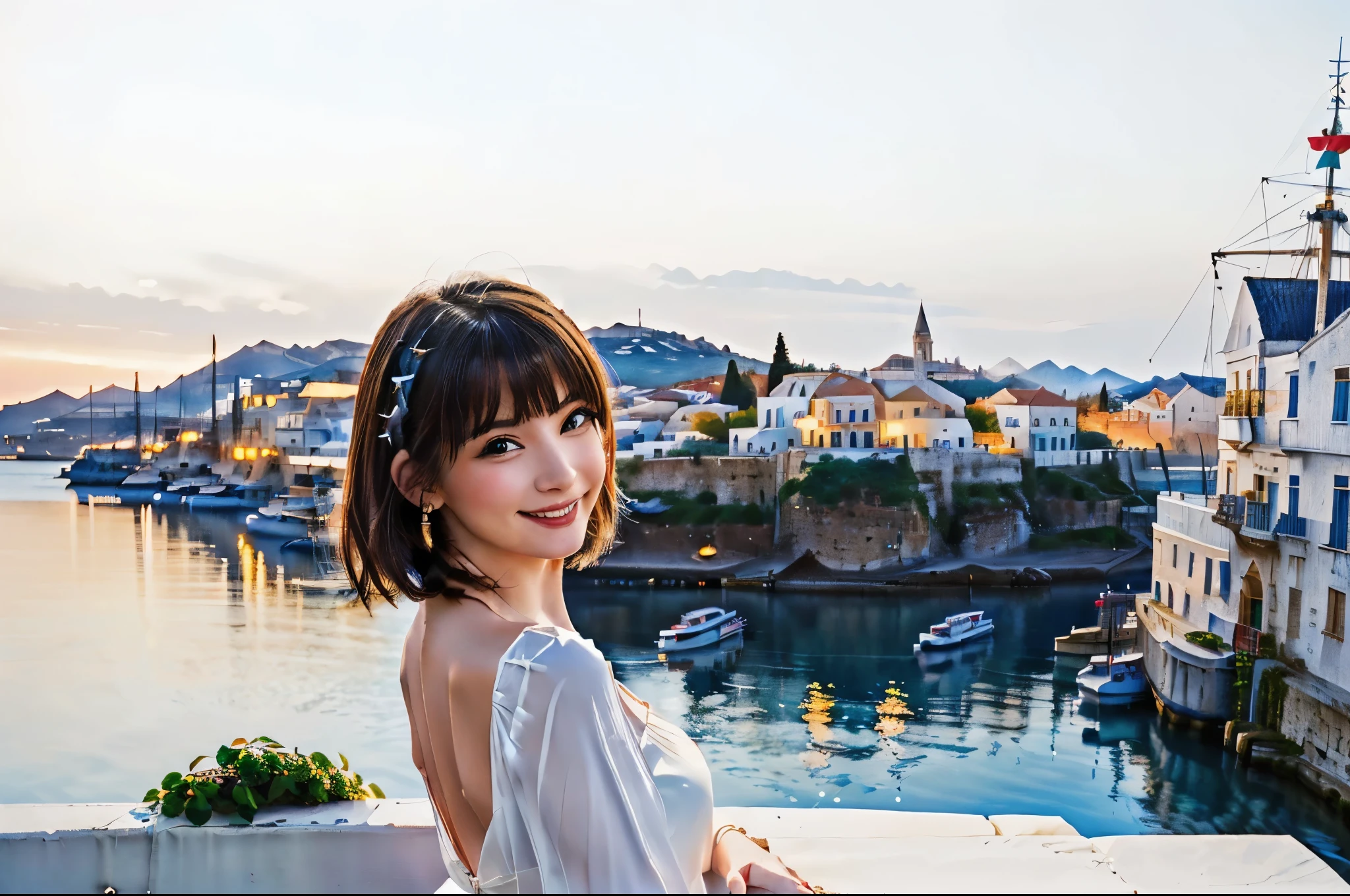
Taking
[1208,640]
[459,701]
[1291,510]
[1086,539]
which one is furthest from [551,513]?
[1086,539]

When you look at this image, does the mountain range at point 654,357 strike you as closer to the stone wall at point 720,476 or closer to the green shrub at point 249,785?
the stone wall at point 720,476

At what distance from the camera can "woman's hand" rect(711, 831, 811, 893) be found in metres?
0.60

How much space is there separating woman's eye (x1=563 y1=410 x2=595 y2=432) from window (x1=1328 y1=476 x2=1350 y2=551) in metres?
7.33

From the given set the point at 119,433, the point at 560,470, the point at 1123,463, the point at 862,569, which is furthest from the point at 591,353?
the point at 1123,463

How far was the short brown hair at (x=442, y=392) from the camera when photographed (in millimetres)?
542

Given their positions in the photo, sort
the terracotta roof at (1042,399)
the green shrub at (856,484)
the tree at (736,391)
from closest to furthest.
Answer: the green shrub at (856,484) → the terracotta roof at (1042,399) → the tree at (736,391)

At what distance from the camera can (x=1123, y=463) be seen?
18.6 m

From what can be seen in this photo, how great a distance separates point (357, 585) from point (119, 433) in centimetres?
1561

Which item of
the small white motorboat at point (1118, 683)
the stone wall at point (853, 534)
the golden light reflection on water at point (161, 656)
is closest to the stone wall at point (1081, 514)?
the stone wall at point (853, 534)

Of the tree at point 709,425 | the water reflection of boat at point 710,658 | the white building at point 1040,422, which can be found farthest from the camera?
the white building at point 1040,422

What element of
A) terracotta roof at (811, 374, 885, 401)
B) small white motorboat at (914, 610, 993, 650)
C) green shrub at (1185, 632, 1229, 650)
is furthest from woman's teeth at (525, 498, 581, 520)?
terracotta roof at (811, 374, 885, 401)

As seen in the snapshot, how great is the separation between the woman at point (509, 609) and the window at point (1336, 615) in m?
7.34

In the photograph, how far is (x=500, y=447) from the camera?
56 cm

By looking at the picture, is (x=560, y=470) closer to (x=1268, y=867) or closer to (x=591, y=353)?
(x=591, y=353)
